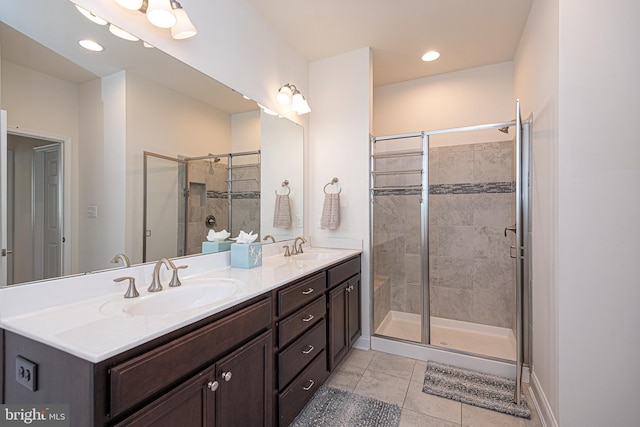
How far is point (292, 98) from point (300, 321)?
1793 mm

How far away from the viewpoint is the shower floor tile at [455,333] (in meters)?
2.46

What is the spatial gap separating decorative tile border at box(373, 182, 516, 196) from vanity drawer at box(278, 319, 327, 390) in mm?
1327

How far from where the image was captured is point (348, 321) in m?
2.25

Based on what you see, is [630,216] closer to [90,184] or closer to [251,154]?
[251,154]

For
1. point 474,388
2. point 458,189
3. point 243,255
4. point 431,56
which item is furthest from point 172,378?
point 431,56

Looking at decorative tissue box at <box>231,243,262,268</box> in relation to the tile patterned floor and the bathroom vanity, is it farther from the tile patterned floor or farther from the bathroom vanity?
the tile patterned floor

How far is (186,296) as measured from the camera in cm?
136

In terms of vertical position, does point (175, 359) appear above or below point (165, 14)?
below

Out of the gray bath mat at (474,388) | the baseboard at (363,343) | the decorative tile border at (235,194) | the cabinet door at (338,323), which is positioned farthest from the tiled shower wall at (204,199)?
the gray bath mat at (474,388)

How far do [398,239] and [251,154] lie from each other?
156 centimetres

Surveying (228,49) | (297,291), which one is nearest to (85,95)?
(228,49)

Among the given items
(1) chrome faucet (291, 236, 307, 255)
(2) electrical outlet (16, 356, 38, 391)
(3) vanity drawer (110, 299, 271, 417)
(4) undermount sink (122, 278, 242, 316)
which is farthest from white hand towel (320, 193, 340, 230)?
(2) electrical outlet (16, 356, 38, 391)

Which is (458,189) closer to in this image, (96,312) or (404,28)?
(404,28)

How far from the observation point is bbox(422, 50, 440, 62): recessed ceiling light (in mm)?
2645
